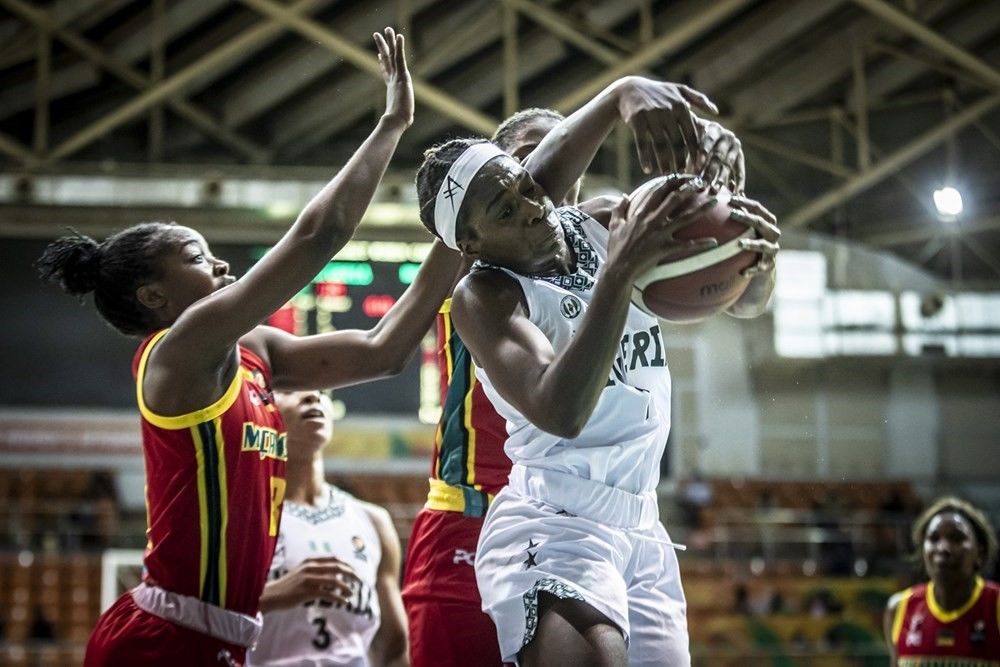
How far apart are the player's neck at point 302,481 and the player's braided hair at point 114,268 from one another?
55.2 inches

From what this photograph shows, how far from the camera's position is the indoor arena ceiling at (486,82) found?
469 inches

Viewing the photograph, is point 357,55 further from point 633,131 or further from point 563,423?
point 563,423

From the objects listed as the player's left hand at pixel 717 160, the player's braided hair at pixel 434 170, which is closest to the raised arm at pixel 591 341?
the player's left hand at pixel 717 160

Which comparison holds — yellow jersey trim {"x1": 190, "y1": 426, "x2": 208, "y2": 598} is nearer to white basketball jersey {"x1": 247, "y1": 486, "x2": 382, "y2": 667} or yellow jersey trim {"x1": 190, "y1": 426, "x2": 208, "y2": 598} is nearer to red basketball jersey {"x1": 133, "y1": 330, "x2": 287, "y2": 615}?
red basketball jersey {"x1": 133, "y1": 330, "x2": 287, "y2": 615}

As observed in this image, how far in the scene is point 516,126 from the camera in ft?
11.5

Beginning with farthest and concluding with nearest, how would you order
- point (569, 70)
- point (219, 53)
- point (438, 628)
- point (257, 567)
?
point (569, 70)
point (219, 53)
point (438, 628)
point (257, 567)

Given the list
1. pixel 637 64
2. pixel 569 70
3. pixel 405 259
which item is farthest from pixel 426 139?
pixel 405 259

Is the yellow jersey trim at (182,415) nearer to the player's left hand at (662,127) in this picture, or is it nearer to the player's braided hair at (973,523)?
the player's left hand at (662,127)

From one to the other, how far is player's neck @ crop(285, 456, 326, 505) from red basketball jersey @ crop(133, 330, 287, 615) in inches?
56.9

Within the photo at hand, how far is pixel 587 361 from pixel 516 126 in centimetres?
135

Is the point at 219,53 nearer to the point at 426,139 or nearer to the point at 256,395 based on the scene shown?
the point at 426,139

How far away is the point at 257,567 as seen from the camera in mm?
2891

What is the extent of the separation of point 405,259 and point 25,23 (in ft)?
15.2

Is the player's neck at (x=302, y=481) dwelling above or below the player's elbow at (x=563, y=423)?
below
